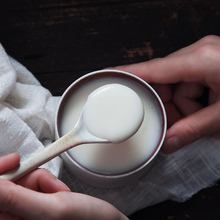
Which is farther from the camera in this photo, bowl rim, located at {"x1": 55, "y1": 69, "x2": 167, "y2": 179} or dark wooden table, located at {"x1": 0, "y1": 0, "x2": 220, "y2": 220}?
dark wooden table, located at {"x1": 0, "y1": 0, "x2": 220, "y2": 220}

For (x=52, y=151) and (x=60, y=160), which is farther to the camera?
(x=60, y=160)

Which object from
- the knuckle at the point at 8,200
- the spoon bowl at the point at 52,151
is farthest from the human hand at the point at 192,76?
the knuckle at the point at 8,200

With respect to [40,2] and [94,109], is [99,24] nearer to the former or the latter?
[40,2]

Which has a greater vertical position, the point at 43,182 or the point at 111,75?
the point at 111,75

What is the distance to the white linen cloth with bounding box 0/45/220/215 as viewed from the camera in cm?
58

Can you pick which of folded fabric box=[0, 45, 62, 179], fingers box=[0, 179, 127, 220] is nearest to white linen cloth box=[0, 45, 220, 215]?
folded fabric box=[0, 45, 62, 179]

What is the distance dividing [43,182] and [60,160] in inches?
3.0

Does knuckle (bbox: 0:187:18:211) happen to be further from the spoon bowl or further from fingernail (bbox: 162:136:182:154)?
fingernail (bbox: 162:136:182:154)

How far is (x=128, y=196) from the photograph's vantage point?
2.14 feet

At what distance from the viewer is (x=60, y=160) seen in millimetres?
598

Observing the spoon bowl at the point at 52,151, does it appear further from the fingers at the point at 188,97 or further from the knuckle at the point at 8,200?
the fingers at the point at 188,97

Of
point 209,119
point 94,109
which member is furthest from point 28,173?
point 209,119

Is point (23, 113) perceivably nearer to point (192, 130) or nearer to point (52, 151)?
point (52, 151)

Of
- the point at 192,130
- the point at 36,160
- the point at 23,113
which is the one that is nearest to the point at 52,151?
the point at 36,160
